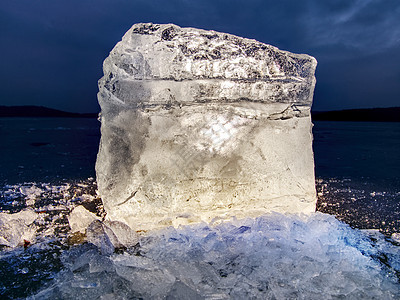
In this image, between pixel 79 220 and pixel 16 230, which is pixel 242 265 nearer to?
pixel 79 220

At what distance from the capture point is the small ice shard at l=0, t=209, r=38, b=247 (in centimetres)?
213

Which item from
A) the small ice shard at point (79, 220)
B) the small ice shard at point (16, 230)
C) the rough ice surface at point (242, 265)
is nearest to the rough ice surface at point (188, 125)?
the small ice shard at point (79, 220)

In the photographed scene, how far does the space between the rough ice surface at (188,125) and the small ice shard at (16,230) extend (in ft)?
1.98

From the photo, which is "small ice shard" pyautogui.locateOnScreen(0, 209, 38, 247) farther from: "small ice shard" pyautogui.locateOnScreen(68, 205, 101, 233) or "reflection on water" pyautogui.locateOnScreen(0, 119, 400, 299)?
"small ice shard" pyautogui.locateOnScreen(68, 205, 101, 233)

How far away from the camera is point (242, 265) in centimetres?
181

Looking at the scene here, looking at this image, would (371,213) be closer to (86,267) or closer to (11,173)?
(86,267)

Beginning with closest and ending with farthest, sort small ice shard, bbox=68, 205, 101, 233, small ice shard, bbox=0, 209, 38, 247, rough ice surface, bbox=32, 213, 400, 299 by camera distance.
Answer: rough ice surface, bbox=32, 213, 400, 299 → small ice shard, bbox=0, 209, 38, 247 → small ice shard, bbox=68, 205, 101, 233

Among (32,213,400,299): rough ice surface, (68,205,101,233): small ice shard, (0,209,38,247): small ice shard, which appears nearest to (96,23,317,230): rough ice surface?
(68,205,101,233): small ice shard

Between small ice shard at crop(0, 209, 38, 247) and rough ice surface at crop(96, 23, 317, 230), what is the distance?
1.98 feet

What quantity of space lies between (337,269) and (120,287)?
1.25m

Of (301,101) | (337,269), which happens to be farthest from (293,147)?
(337,269)

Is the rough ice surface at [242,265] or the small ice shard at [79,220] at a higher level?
the small ice shard at [79,220]

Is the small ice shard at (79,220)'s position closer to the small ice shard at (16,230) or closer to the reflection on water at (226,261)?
the reflection on water at (226,261)

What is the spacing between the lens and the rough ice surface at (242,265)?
5.07 ft
